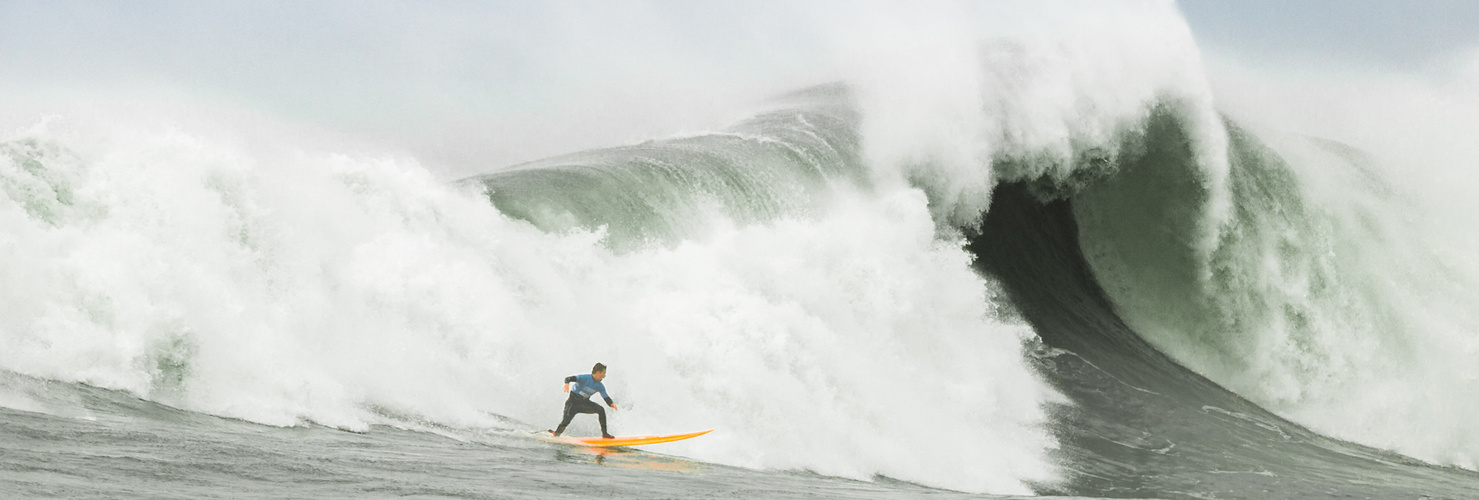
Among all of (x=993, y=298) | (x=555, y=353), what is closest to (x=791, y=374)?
(x=555, y=353)

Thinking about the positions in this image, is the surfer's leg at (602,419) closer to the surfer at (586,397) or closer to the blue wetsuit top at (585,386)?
the surfer at (586,397)

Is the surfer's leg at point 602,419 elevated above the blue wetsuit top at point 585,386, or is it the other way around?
the blue wetsuit top at point 585,386

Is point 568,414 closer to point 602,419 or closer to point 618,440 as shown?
point 602,419

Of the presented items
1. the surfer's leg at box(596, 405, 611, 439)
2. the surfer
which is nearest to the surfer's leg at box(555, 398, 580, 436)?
the surfer

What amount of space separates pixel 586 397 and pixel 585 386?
3.4 inches

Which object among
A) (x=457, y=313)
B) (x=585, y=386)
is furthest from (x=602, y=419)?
(x=457, y=313)

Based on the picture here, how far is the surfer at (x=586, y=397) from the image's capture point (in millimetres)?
9508

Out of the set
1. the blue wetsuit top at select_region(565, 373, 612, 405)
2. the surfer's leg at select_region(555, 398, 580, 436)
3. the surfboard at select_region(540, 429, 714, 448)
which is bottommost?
the surfboard at select_region(540, 429, 714, 448)

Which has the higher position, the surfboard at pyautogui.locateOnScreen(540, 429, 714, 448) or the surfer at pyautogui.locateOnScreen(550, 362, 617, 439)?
the surfer at pyautogui.locateOnScreen(550, 362, 617, 439)

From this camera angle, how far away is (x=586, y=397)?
967cm

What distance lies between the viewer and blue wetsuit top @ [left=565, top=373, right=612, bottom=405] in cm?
966

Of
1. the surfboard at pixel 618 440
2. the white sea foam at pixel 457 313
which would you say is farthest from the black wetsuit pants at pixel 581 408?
the white sea foam at pixel 457 313

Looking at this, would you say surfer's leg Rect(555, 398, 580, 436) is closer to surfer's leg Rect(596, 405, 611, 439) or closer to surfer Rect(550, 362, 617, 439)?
surfer Rect(550, 362, 617, 439)

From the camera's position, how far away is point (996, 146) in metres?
17.4
